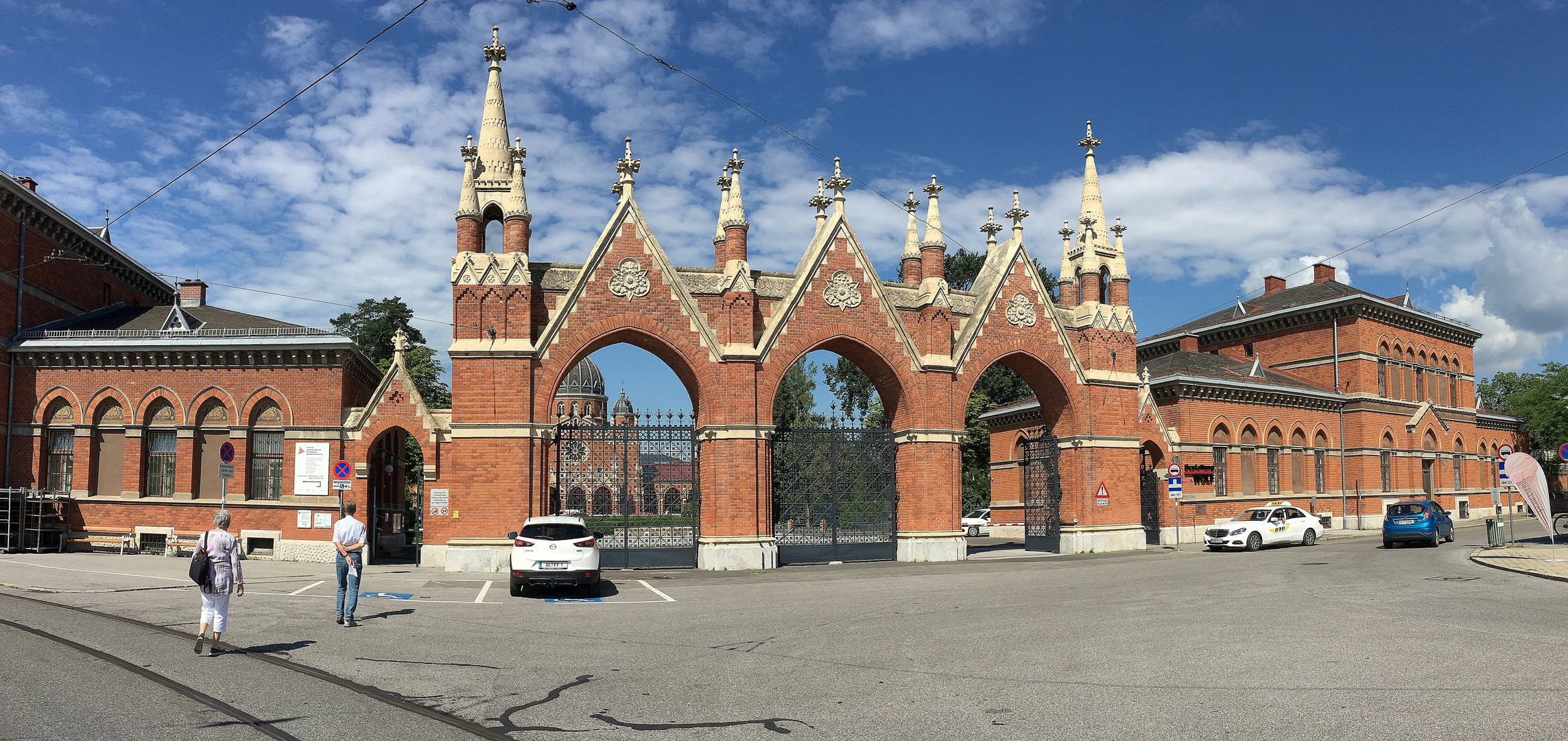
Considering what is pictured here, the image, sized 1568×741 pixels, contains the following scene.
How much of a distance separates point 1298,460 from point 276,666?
43.7 metres

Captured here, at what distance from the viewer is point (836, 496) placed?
2683 cm

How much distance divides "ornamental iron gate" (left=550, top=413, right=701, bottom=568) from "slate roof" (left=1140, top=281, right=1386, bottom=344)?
36583 millimetres

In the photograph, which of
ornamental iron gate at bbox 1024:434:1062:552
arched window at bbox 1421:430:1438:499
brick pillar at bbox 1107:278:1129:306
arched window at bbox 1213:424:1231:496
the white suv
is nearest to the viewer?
the white suv

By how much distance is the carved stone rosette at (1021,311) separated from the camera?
29.9 meters

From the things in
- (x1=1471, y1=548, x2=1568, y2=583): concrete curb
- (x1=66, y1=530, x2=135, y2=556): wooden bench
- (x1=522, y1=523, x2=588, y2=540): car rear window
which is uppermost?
(x1=522, y1=523, x2=588, y2=540): car rear window

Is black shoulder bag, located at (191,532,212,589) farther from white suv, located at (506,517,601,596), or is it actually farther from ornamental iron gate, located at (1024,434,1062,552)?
ornamental iron gate, located at (1024,434,1062,552)

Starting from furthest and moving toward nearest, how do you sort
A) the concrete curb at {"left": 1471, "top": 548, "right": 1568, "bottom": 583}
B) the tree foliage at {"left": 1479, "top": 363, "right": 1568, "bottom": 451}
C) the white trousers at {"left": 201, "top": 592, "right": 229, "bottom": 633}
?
1. the tree foliage at {"left": 1479, "top": 363, "right": 1568, "bottom": 451}
2. the concrete curb at {"left": 1471, "top": 548, "right": 1568, "bottom": 583}
3. the white trousers at {"left": 201, "top": 592, "right": 229, "bottom": 633}

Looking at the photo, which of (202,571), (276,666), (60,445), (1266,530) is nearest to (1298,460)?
(1266,530)

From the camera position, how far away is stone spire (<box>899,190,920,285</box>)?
29.5 meters

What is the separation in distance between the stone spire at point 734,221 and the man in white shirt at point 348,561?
14.2 metres

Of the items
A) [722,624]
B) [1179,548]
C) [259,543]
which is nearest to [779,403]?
[1179,548]

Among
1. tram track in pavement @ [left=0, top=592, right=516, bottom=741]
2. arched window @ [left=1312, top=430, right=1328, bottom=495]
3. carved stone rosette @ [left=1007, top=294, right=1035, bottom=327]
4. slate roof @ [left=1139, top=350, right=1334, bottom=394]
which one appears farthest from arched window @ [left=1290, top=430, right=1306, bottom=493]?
tram track in pavement @ [left=0, top=592, right=516, bottom=741]

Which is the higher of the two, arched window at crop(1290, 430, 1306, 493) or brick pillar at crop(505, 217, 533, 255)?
brick pillar at crop(505, 217, 533, 255)

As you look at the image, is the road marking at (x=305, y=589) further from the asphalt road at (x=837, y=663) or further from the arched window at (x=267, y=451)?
the arched window at (x=267, y=451)
